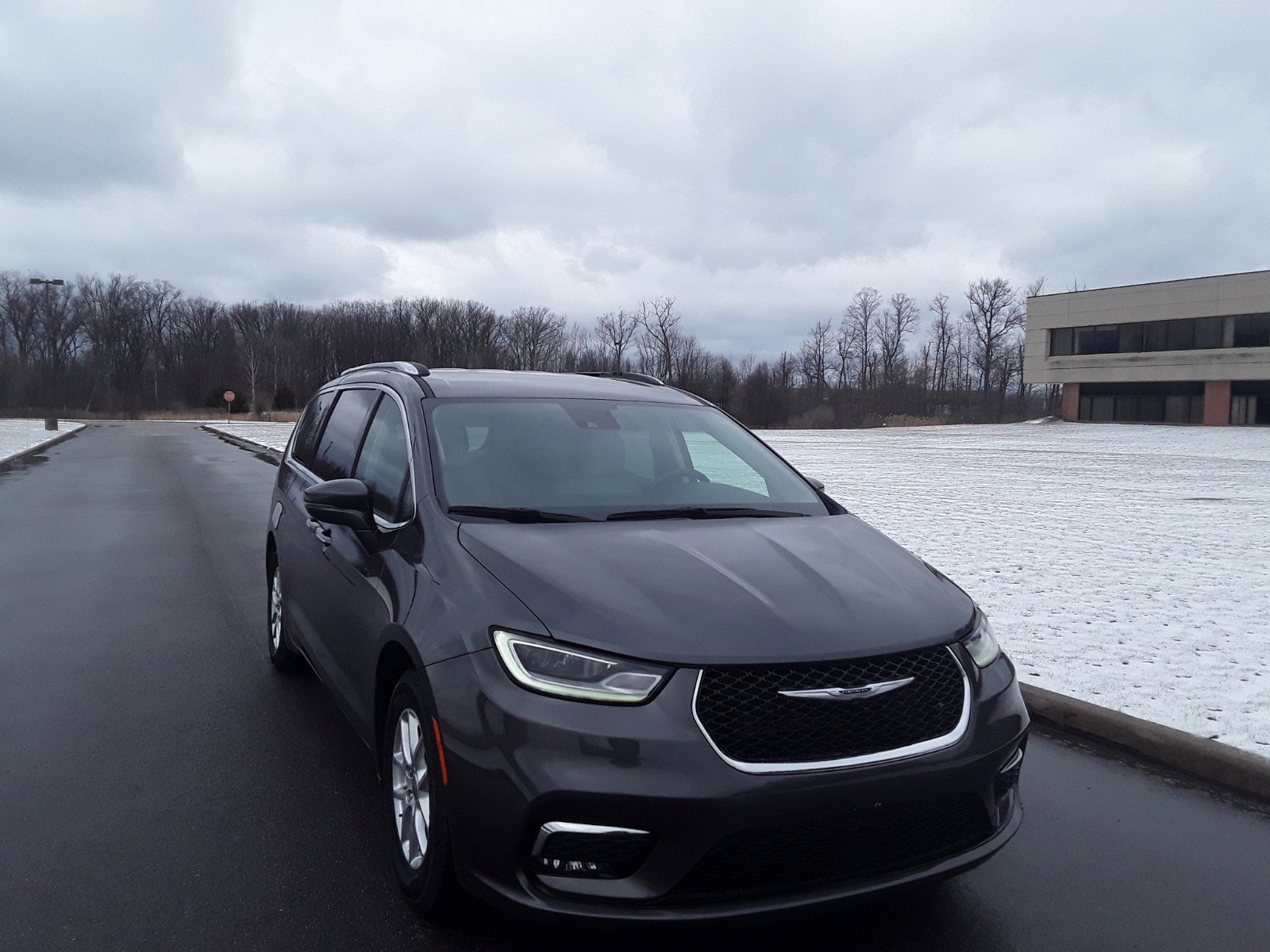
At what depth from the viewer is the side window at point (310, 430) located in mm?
5594

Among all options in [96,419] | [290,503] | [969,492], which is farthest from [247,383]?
[290,503]

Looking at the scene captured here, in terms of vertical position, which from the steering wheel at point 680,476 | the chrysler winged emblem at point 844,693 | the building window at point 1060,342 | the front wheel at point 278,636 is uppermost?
the building window at point 1060,342

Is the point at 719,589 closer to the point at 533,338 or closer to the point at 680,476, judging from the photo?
the point at 680,476

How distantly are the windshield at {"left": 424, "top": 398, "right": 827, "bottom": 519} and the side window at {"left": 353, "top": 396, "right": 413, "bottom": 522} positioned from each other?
0.16 m

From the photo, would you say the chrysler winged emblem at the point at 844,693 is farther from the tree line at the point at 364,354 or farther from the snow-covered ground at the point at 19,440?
the tree line at the point at 364,354

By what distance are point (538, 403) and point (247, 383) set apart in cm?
10769

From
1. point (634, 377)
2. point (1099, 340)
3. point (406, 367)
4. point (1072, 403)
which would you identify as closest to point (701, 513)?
point (406, 367)

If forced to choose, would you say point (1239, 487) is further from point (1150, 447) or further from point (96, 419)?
point (96, 419)

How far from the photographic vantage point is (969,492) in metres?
16.3

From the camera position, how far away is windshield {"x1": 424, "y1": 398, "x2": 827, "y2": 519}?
146 inches

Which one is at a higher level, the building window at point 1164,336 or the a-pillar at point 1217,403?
the building window at point 1164,336

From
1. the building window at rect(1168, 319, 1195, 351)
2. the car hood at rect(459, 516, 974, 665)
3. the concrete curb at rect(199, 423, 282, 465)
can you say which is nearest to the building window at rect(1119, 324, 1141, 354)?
the building window at rect(1168, 319, 1195, 351)

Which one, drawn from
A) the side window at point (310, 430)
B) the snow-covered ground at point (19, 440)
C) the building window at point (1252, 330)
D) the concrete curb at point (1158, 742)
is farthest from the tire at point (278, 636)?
the building window at point (1252, 330)

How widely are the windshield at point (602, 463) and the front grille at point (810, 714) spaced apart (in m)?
1.16
